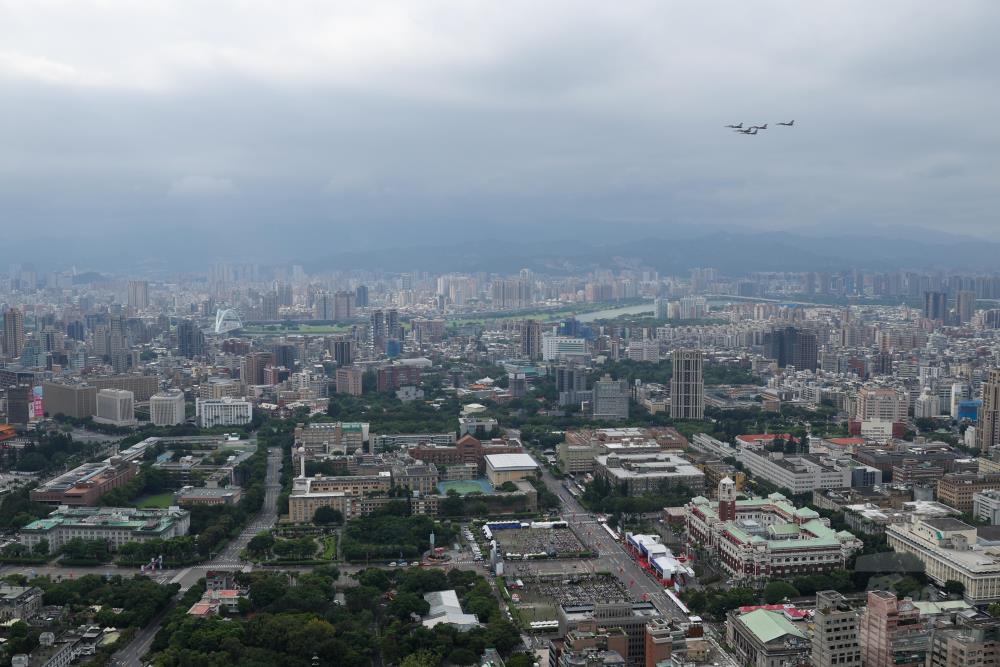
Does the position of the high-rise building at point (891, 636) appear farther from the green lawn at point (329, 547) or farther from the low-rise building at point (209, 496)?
the low-rise building at point (209, 496)

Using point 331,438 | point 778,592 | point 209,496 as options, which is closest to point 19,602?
point 209,496

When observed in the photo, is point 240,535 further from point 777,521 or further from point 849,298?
point 849,298

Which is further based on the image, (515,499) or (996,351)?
(996,351)

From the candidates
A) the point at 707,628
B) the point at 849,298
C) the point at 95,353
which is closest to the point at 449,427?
the point at 707,628

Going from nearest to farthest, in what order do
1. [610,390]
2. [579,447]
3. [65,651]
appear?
[65,651], [579,447], [610,390]

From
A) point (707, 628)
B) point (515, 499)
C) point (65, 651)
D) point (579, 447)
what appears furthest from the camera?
point (579, 447)

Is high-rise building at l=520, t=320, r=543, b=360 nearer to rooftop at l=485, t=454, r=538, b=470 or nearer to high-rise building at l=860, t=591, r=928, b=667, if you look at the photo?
rooftop at l=485, t=454, r=538, b=470

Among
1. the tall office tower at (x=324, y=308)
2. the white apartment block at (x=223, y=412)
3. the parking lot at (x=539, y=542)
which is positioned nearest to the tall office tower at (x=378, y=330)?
the tall office tower at (x=324, y=308)
